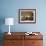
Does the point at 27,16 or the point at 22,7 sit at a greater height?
the point at 22,7

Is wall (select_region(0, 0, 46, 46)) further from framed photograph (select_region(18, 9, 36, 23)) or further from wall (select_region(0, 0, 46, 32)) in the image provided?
framed photograph (select_region(18, 9, 36, 23))

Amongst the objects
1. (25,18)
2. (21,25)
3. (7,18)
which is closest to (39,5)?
(25,18)

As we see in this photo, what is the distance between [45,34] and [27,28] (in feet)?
2.22

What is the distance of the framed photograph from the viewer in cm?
448

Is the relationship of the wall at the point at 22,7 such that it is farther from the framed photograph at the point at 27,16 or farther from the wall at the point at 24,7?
the framed photograph at the point at 27,16

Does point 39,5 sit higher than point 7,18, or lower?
higher

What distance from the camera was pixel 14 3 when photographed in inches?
177

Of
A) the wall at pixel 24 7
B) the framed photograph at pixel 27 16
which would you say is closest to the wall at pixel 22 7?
the wall at pixel 24 7

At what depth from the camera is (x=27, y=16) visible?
451 centimetres

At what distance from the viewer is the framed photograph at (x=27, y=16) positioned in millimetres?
4480

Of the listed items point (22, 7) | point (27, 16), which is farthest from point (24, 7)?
point (27, 16)

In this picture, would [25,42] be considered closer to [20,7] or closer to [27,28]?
[27,28]

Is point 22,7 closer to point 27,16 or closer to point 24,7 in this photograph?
point 24,7

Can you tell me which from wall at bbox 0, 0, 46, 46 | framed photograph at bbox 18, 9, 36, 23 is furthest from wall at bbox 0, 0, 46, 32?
framed photograph at bbox 18, 9, 36, 23
